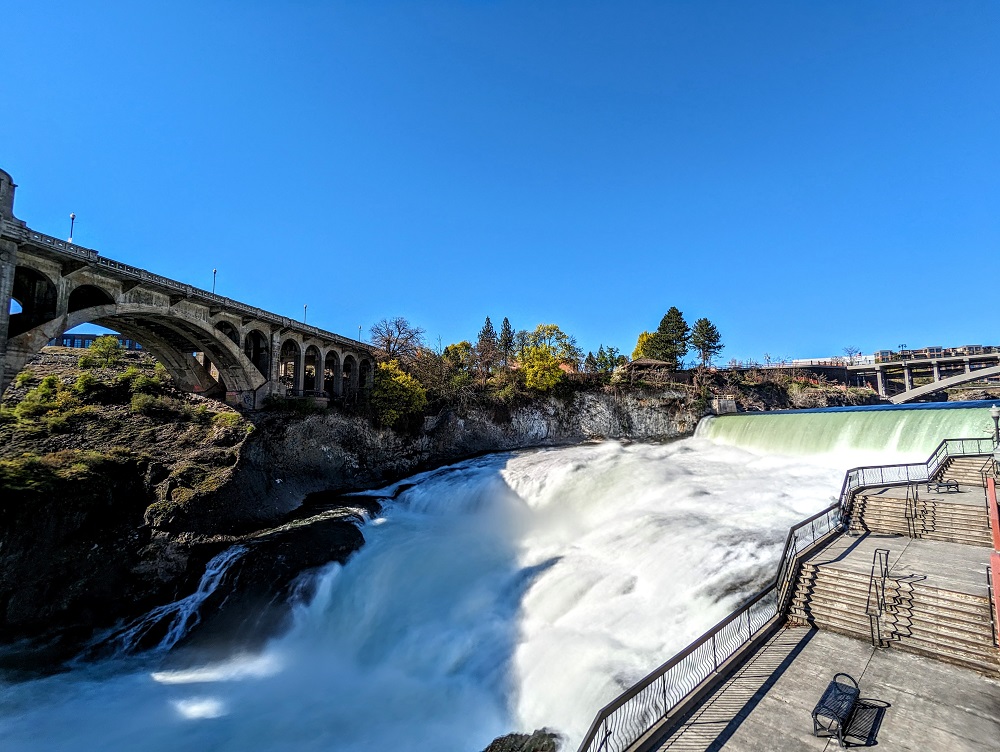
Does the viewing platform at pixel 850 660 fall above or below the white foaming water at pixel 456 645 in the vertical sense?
above

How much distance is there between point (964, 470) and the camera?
1669 centimetres

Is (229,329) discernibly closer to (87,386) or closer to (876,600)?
(87,386)

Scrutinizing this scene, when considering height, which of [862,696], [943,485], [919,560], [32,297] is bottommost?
[862,696]

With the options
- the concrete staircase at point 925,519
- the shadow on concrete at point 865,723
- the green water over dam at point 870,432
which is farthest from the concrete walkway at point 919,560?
the green water over dam at point 870,432

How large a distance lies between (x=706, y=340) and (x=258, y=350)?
6389 cm

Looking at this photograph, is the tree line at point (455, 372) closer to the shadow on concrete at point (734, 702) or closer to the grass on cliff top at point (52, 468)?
the grass on cliff top at point (52, 468)

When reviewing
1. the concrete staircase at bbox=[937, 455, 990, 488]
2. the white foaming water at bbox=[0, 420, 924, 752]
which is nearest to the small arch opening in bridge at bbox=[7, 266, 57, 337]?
the white foaming water at bbox=[0, 420, 924, 752]

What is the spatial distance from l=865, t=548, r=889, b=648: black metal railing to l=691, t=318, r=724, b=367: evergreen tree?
6443 centimetres

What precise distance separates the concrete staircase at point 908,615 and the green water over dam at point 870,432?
1807 cm

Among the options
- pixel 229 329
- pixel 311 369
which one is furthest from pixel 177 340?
pixel 311 369

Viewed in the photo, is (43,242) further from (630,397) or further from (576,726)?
(630,397)

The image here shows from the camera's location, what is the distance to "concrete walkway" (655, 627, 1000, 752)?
20.0ft

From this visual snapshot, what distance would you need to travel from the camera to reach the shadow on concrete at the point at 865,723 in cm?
604

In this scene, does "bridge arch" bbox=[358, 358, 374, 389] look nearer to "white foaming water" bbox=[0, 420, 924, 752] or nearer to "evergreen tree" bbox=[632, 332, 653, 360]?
"white foaming water" bbox=[0, 420, 924, 752]
